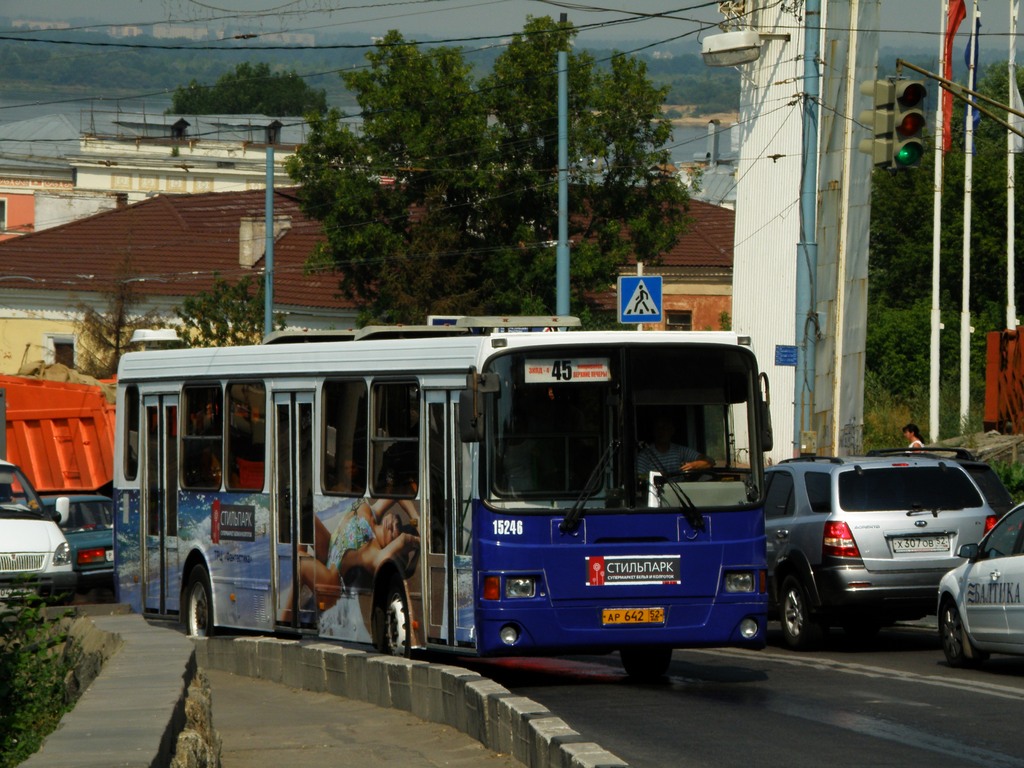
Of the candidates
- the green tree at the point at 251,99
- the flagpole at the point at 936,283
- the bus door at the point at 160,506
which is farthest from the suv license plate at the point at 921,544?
the green tree at the point at 251,99

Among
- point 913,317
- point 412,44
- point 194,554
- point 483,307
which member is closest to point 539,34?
point 412,44

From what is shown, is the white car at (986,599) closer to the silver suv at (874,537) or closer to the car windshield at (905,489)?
the silver suv at (874,537)

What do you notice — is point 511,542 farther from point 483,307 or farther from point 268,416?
point 483,307

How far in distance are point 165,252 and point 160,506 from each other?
4731 cm

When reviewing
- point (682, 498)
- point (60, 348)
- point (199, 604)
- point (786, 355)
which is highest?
point (60, 348)

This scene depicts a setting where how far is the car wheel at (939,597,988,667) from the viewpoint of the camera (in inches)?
580

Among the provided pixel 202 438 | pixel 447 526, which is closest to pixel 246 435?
pixel 202 438

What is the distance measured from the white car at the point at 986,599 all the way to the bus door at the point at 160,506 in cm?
758

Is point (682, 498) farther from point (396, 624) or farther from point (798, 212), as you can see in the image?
point (798, 212)

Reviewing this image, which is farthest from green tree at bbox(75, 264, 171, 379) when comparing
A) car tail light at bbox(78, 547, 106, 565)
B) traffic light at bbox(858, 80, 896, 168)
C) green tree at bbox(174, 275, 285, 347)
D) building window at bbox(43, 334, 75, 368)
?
traffic light at bbox(858, 80, 896, 168)

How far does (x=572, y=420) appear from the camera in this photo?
13031mm

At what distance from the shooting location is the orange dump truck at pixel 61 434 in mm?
30266

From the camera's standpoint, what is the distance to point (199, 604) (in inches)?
712

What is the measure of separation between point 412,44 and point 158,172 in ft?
145
